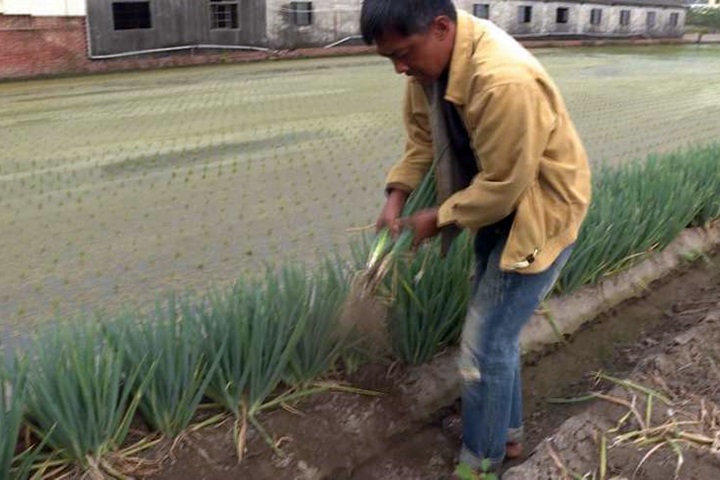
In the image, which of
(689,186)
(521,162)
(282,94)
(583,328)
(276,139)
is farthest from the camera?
(282,94)

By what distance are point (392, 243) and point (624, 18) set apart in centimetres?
2780

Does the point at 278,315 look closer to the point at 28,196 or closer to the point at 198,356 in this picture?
the point at 198,356

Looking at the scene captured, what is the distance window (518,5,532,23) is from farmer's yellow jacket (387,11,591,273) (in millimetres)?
22818

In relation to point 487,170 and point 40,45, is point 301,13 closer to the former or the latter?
point 40,45

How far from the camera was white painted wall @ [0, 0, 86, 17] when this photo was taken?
13.3 meters

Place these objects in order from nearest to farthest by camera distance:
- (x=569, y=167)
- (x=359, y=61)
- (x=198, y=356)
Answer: (x=569, y=167) < (x=198, y=356) < (x=359, y=61)

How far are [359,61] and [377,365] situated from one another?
48.3 ft

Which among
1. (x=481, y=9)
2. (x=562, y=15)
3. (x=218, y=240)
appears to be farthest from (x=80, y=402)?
(x=562, y=15)

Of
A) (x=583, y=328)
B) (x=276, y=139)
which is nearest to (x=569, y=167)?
(x=583, y=328)

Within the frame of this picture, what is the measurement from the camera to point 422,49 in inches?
67.4

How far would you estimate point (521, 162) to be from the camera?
1.73m

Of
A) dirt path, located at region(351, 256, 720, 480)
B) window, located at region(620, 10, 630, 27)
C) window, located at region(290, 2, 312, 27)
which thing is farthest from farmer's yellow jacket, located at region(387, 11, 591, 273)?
window, located at region(620, 10, 630, 27)

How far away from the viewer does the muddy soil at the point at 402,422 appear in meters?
2.17

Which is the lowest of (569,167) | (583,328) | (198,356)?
(583,328)
